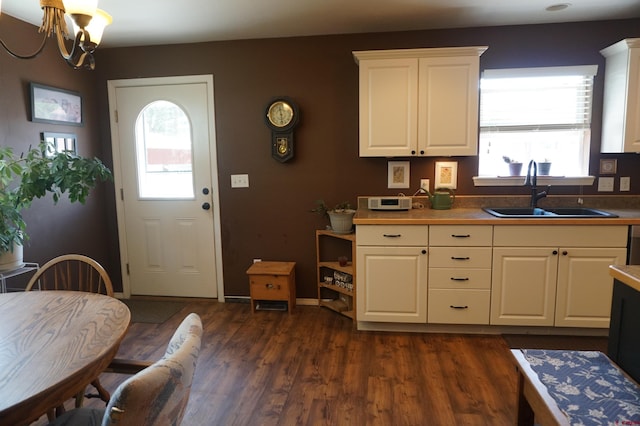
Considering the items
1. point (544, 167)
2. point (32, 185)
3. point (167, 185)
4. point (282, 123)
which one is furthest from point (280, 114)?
point (544, 167)

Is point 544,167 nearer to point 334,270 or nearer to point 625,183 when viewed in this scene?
point 625,183

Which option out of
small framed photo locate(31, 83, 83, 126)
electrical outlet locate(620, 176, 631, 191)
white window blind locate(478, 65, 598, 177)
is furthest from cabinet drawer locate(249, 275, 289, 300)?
electrical outlet locate(620, 176, 631, 191)

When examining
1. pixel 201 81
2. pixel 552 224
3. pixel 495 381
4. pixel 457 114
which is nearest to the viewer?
pixel 495 381

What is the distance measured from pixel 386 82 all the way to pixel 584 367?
2.21 metres

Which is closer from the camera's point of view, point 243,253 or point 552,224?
point 552,224

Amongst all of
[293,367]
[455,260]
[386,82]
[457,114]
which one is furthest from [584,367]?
[386,82]

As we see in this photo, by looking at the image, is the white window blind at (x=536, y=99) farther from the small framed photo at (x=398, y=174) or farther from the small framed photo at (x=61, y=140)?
the small framed photo at (x=61, y=140)

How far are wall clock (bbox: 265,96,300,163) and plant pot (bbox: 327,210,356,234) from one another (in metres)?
0.67

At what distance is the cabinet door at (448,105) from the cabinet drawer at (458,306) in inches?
41.1

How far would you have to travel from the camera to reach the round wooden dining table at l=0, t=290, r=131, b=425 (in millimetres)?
1053

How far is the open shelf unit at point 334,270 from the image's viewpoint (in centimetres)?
328

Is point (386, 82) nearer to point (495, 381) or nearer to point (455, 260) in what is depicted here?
point (455, 260)

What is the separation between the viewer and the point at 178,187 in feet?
12.0

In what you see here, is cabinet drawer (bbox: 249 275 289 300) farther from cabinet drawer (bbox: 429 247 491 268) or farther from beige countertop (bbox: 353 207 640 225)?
cabinet drawer (bbox: 429 247 491 268)
